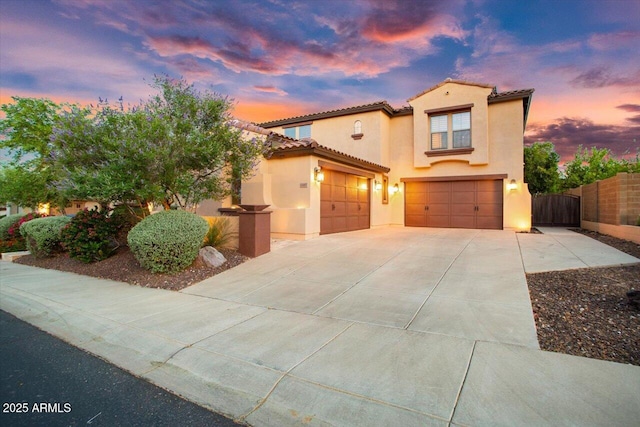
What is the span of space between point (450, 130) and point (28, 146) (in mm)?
19086

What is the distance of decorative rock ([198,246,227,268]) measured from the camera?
7.47 meters

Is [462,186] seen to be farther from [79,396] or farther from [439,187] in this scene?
[79,396]

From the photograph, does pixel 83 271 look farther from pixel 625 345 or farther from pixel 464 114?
pixel 464 114

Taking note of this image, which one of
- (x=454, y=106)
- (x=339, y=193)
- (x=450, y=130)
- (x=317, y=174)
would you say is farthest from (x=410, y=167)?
(x=317, y=174)

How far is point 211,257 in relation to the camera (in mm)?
7605

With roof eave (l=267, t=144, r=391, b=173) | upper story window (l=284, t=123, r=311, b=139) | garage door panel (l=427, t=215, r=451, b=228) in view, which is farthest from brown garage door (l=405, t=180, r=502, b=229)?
upper story window (l=284, t=123, r=311, b=139)

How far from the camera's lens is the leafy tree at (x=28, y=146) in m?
13.6

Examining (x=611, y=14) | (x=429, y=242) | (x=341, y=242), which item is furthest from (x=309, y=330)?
(x=611, y=14)

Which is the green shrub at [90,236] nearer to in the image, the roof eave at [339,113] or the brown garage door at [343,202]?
the brown garage door at [343,202]

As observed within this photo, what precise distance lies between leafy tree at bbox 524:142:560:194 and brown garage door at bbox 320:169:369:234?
56.4ft

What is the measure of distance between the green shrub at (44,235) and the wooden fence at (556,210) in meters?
21.4

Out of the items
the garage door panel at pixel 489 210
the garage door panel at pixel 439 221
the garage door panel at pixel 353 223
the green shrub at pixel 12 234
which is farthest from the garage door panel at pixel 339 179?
the green shrub at pixel 12 234

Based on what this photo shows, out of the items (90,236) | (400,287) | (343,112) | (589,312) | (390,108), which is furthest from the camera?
(343,112)

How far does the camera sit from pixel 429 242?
9984 millimetres
